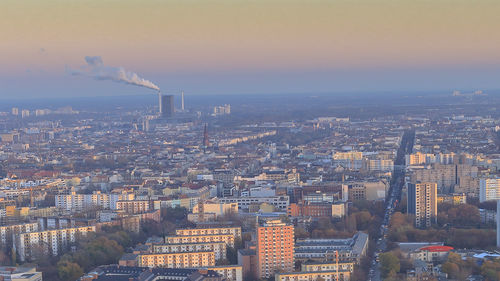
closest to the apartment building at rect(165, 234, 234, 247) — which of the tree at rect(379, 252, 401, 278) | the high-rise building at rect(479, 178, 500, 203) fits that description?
the tree at rect(379, 252, 401, 278)

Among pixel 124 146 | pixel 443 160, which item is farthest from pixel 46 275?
pixel 124 146

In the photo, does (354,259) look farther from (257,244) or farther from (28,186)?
(28,186)

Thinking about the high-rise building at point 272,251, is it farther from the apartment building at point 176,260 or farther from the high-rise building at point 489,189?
the high-rise building at point 489,189

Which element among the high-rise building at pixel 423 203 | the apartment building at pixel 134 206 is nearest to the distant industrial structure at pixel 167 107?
the apartment building at pixel 134 206

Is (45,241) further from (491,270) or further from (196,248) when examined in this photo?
(491,270)

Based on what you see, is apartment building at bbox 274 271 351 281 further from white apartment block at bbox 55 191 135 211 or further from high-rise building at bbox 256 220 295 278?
white apartment block at bbox 55 191 135 211

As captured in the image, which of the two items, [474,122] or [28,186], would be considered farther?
[474,122]
